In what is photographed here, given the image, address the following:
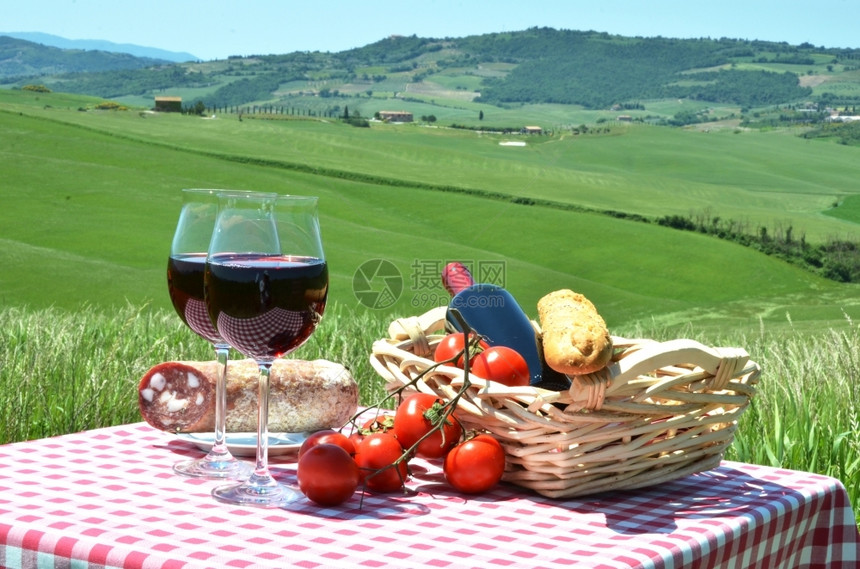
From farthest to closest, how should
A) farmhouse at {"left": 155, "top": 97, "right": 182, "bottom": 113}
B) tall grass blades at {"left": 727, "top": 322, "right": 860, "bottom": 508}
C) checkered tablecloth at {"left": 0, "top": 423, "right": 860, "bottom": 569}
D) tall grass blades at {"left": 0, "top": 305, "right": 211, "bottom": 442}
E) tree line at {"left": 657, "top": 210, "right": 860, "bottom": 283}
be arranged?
farmhouse at {"left": 155, "top": 97, "right": 182, "bottom": 113}
tree line at {"left": 657, "top": 210, "right": 860, "bottom": 283}
tall grass blades at {"left": 0, "top": 305, "right": 211, "bottom": 442}
tall grass blades at {"left": 727, "top": 322, "right": 860, "bottom": 508}
checkered tablecloth at {"left": 0, "top": 423, "right": 860, "bottom": 569}

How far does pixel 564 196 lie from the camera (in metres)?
45.1

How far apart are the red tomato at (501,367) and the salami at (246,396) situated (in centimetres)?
47

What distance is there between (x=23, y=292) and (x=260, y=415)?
20207mm

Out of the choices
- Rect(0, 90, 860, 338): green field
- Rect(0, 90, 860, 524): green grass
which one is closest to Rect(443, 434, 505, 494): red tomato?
Rect(0, 90, 860, 524): green grass

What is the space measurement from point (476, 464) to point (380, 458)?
174mm

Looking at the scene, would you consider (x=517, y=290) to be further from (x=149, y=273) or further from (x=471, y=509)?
(x=471, y=509)

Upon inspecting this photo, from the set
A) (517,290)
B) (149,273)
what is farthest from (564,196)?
(149,273)

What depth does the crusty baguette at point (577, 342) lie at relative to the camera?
5.22 ft

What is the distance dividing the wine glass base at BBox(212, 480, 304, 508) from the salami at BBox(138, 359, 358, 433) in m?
0.43

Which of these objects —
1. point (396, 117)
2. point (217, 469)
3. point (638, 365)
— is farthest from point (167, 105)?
point (638, 365)

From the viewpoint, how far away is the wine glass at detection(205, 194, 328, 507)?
1.61 metres

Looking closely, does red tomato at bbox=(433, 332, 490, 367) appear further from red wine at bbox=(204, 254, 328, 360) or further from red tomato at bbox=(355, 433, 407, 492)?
red wine at bbox=(204, 254, 328, 360)

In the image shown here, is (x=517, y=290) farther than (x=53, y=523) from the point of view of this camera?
Yes

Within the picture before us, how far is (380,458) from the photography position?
1.74 m
